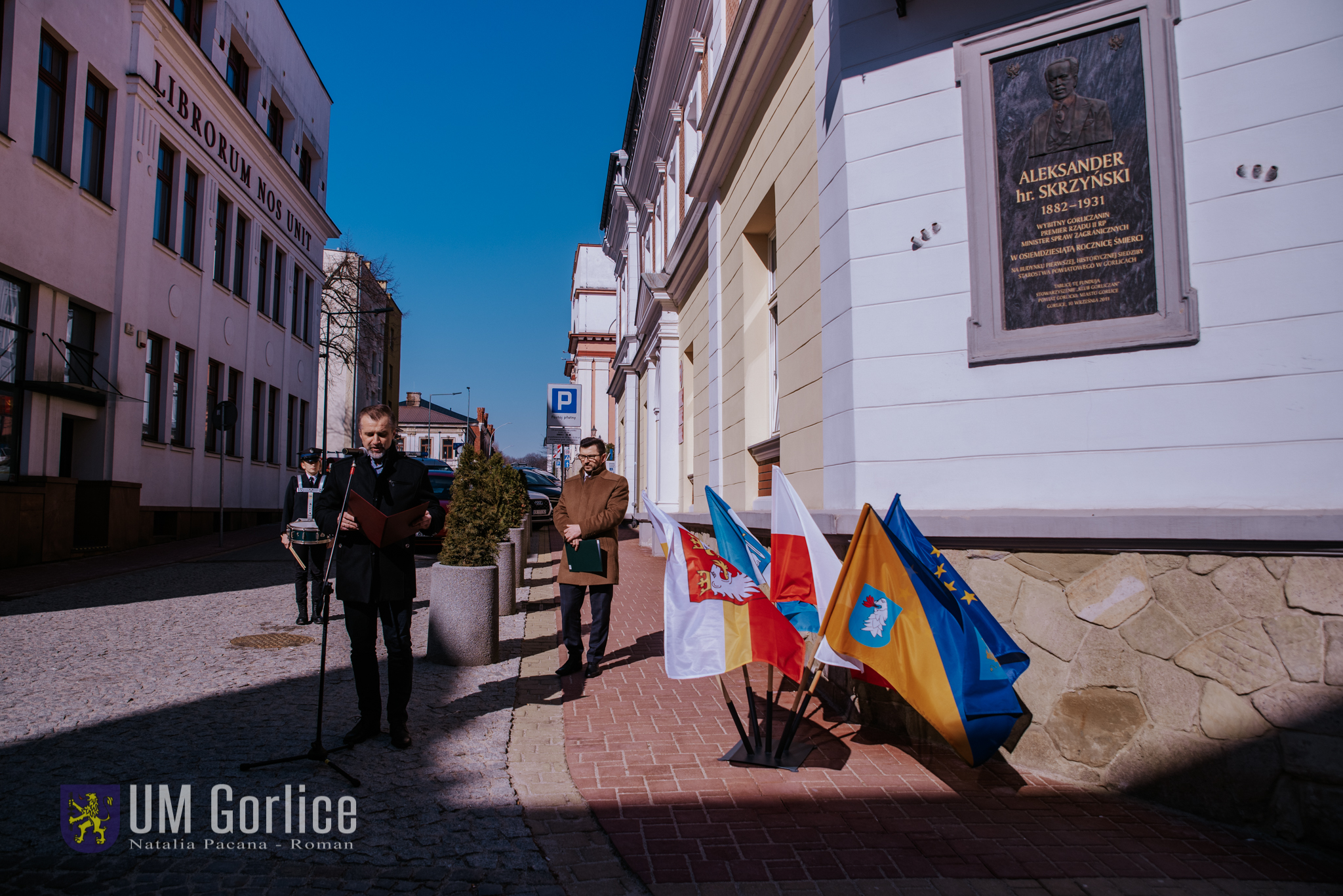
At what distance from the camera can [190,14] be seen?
789 inches

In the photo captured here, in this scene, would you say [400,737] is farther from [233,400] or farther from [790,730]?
[233,400]

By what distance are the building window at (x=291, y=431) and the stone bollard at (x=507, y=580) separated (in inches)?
795

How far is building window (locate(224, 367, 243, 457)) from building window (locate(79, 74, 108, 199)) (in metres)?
7.42

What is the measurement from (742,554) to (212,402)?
68.3 feet

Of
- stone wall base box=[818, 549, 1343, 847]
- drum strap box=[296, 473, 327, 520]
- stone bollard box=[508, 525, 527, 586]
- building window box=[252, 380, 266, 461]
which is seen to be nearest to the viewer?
stone wall base box=[818, 549, 1343, 847]

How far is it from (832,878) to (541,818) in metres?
1.31

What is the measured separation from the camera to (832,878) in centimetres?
327

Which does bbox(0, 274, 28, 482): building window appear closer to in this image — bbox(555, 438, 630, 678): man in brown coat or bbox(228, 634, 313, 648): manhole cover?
bbox(228, 634, 313, 648): manhole cover

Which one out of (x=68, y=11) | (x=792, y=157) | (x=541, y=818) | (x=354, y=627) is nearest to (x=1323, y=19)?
(x=792, y=157)

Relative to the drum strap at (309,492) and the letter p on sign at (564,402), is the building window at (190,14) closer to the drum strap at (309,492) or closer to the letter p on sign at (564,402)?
the letter p on sign at (564,402)

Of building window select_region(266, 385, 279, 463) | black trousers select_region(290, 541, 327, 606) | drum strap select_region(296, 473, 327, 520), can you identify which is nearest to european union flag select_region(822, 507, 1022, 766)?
black trousers select_region(290, 541, 327, 606)

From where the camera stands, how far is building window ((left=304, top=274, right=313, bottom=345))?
97.1 feet

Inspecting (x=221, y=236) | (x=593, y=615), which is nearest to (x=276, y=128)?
(x=221, y=236)

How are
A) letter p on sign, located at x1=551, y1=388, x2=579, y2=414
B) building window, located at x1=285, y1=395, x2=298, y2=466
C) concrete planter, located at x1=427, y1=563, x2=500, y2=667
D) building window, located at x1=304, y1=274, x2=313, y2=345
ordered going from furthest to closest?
building window, located at x1=304, y1=274, x2=313, y2=345 < letter p on sign, located at x1=551, y1=388, x2=579, y2=414 < building window, located at x1=285, y1=395, x2=298, y2=466 < concrete planter, located at x1=427, y1=563, x2=500, y2=667
